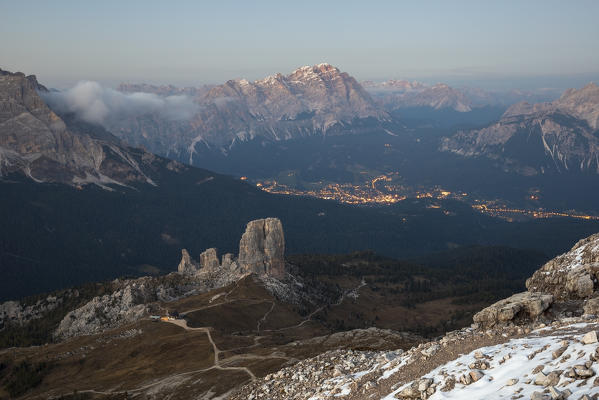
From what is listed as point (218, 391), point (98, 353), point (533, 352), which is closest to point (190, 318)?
point (98, 353)

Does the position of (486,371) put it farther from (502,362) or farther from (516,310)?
(516,310)

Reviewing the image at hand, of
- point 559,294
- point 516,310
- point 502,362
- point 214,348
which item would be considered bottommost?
point 214,348

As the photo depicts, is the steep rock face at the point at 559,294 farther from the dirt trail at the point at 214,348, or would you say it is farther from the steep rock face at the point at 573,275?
the dirt trail at the point at 214,348

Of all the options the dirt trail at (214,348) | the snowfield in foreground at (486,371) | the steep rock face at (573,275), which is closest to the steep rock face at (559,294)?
the steep rock face at (573,275)

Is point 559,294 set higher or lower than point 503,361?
lower

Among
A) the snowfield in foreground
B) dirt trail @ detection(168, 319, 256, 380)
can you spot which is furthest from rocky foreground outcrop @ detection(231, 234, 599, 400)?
dirt trail @ detection(168, 319, 256, 380)

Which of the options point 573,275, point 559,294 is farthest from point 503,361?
point 573,275

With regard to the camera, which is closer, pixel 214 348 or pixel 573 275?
pixel 573 275

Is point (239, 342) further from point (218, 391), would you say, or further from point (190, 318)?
point (218, 391)
